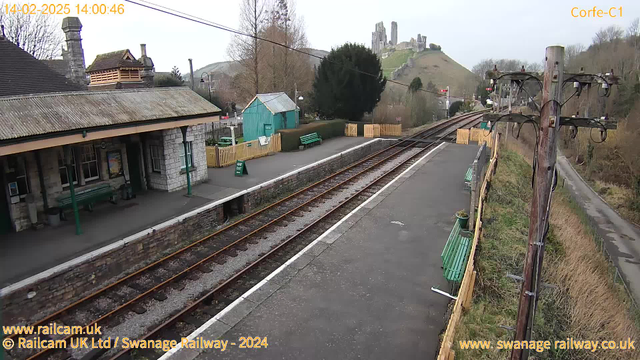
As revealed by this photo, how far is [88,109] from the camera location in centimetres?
1157

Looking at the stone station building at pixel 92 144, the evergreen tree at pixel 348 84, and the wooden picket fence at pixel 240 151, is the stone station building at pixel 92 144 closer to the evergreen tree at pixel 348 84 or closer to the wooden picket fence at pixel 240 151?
the wooden picket fence at pixel 240 151

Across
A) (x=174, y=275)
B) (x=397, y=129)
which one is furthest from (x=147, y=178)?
A: (x=397, y=129)

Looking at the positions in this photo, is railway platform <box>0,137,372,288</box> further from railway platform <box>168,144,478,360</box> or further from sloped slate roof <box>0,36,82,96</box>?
railway platform <box>168,144,478,360</box>

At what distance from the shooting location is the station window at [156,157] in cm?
1460

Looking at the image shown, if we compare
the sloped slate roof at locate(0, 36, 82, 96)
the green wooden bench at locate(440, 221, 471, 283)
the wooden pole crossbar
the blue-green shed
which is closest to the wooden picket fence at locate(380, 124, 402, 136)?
the blue-green shed

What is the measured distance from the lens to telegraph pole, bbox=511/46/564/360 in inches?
168

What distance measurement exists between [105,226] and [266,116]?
589 inches

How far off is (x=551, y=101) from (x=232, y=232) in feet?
32.4

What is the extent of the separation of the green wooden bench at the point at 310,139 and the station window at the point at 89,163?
13269 millimetres

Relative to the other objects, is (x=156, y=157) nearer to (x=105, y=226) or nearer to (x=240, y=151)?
(x=105, y=226)

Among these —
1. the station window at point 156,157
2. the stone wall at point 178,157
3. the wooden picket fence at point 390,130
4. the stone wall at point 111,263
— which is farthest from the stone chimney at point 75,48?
the wooden picket fence at point 390,130

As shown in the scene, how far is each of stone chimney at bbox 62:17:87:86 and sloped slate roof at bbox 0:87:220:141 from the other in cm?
503

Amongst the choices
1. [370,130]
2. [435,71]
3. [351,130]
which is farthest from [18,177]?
[435,71]

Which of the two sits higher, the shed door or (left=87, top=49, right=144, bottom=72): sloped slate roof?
(left=87, top=49, right=144, bottom=72): sloped slate roof
